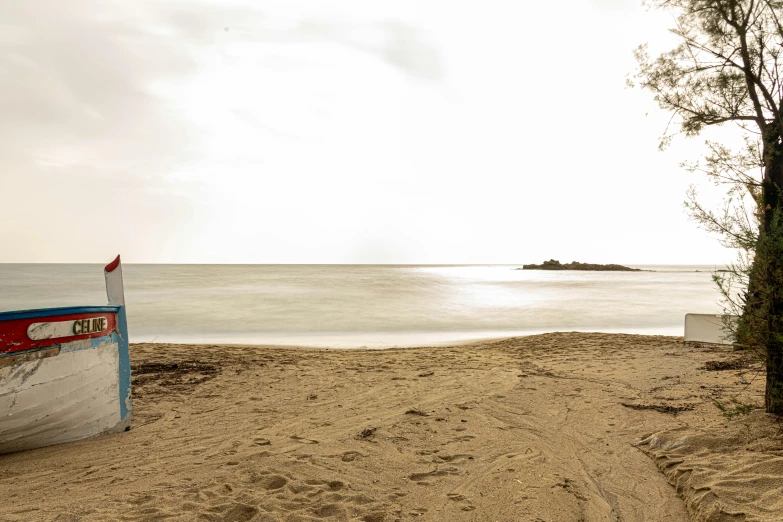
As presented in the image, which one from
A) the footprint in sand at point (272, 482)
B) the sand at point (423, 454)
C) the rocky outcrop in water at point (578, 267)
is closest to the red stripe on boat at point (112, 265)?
the sand at point (423, 454)

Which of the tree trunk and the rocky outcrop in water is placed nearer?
the tree trunk

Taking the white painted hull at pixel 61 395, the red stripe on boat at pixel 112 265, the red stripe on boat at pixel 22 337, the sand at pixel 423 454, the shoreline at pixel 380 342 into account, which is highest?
the red stripe on boat at pixel 112 265

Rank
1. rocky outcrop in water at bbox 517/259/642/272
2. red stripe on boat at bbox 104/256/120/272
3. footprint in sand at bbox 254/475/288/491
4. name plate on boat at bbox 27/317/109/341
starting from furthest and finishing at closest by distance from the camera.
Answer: rocky outcrop in water at bbox 517/259/642/272 < red stripe on boat at bbox 104/256/120/272 < name plate on boat at bbox 27/317/109/341 < footprint in sand at bbox 254/475/288/491

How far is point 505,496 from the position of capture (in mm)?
3602

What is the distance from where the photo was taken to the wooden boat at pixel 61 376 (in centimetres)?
434

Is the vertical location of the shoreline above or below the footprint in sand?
below

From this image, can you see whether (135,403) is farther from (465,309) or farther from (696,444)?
(465,309)

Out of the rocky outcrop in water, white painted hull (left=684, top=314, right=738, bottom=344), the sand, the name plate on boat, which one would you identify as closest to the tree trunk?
the sand

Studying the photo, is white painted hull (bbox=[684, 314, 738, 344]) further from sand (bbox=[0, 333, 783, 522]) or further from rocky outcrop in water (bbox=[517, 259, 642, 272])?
rocky outcrop in water (bbox=[517, 259, 642, 272])

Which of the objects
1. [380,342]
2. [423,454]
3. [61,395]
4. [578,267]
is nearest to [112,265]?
[61,395]

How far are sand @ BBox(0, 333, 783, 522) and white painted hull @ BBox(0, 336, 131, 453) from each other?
0.62 feet

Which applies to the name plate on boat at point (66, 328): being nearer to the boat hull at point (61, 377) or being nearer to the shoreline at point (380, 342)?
the boat hull at point (61, 377)

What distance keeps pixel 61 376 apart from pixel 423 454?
3.79m

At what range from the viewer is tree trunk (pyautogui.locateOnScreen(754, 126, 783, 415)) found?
13.8ft
